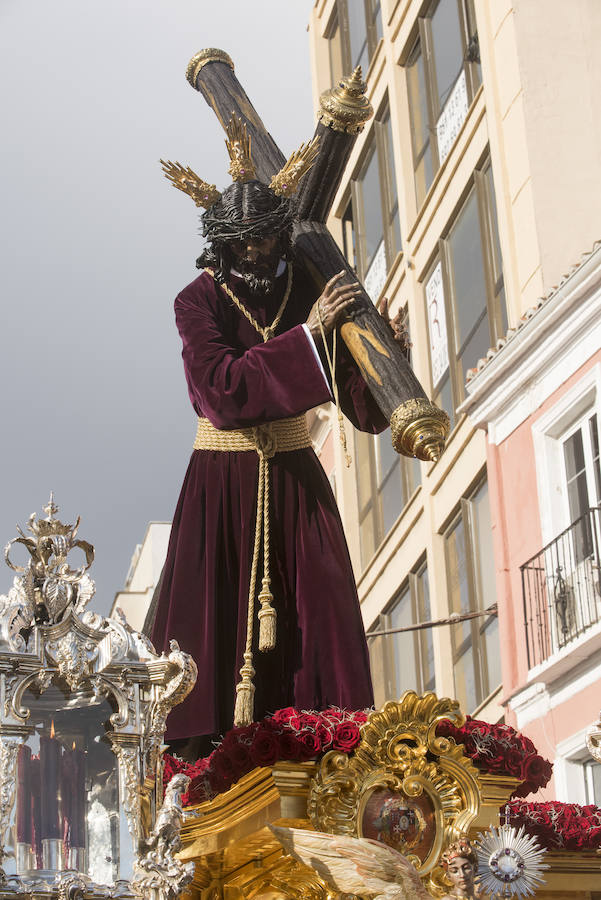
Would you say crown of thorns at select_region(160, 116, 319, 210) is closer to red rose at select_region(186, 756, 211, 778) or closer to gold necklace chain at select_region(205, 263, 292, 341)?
gold necklace chain at select_region(205, 263, 292, 341)

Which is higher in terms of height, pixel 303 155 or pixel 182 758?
pixel 303 155

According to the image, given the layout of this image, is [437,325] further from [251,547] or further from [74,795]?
[74,795]

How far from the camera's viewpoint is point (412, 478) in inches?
902

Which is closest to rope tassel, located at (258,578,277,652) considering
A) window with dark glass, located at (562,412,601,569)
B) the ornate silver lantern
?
the ornate silver lantern

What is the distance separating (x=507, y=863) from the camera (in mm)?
7035

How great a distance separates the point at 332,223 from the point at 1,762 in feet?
68.9

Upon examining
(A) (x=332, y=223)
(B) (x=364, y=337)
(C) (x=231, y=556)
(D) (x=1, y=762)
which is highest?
(A) (x=332, y=223)

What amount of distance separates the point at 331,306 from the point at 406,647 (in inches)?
582

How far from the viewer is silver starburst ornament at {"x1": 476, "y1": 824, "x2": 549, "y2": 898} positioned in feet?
23.0

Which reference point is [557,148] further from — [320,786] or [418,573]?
[320,786]

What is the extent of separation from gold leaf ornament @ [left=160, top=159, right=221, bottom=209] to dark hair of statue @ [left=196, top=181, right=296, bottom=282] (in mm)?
53

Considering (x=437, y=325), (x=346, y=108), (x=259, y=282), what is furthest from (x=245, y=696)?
(x=437, y=325)

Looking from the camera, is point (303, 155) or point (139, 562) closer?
point (303, 155)

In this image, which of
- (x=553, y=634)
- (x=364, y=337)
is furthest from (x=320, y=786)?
(x=553, y=634)
